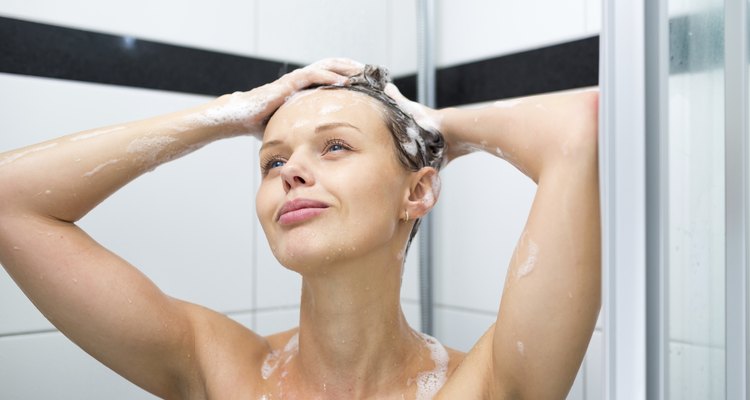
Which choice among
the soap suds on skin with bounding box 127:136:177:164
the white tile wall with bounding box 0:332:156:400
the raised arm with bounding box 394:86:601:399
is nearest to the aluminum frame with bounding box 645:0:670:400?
the raised arm with bounding box 394:86:601:399

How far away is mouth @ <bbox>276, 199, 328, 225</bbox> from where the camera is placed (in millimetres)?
909

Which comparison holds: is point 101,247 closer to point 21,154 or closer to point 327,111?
point 21,154

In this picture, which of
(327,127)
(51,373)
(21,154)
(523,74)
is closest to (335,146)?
(327,127)

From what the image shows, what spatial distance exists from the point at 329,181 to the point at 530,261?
312mm

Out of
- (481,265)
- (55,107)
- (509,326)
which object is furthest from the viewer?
(481,265)

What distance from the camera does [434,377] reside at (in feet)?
3.36

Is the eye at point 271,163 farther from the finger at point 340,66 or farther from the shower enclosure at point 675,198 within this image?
the shower enclosure at point 675,198

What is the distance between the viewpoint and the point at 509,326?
0.84 m

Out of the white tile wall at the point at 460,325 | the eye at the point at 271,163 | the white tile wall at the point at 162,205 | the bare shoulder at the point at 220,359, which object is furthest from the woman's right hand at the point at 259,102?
the white tile wall at the point at 460,325

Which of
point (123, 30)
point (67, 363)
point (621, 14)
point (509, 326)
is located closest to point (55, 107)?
point (123, 30)

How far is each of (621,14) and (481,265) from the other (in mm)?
1202

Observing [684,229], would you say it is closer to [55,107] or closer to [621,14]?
[621,14]

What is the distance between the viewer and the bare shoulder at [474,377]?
915 mm

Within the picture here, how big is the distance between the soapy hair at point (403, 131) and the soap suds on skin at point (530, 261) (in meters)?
0.29
